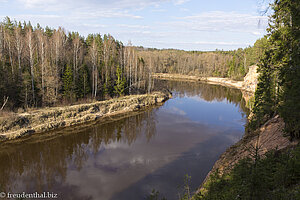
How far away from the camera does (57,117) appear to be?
91.4 ft

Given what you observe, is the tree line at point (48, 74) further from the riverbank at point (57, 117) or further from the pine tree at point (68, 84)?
the riverbank at point (57, 117)

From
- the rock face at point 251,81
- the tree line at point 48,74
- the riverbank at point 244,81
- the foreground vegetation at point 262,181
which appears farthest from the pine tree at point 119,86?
the rock face at point 251,81

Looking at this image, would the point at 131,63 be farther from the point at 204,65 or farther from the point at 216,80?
the point at 204,65

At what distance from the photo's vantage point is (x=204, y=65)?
4653 inches

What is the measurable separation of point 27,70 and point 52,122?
10.1 meters

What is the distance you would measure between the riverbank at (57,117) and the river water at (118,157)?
158 cm

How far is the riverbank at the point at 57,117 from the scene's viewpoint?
2327 centimetres

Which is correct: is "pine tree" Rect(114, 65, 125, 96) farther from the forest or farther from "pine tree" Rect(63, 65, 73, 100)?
"pine tree" Rect(63, 65, 73, 100)

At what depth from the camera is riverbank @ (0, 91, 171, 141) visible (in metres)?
23.3

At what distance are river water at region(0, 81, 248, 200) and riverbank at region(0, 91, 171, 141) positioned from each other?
5.18 feet

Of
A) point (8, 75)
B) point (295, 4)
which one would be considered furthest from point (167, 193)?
point (8, 75)

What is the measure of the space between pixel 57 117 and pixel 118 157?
1338cm

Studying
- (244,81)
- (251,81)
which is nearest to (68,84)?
(251,81)

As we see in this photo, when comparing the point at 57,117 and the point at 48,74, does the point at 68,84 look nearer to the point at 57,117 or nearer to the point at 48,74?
the point at 48,74
